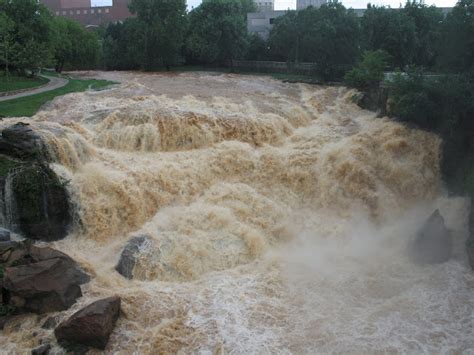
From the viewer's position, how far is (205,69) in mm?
39031

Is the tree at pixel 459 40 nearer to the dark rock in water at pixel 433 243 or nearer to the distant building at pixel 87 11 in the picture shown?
the dark rock in water at pixel 433 243

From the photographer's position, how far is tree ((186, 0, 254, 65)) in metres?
37.2

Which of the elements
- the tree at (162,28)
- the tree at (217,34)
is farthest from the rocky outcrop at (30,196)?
the tree at (217,34)

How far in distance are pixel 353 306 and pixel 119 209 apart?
6672 mm

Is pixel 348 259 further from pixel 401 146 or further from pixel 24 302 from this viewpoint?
pixel 24 302

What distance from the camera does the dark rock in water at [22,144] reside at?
13109 millimetres

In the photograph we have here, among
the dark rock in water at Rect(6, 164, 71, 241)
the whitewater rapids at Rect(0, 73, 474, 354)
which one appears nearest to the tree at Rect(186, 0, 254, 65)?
the whitewater rapids at Rect(0, 73, 474, 354)

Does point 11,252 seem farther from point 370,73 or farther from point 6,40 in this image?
point 6,40

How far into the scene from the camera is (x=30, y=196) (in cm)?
1230

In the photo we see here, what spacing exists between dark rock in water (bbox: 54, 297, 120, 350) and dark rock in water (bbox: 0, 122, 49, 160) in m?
5.85

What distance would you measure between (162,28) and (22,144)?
80.2 ft

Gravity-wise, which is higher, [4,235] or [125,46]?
[125,46]

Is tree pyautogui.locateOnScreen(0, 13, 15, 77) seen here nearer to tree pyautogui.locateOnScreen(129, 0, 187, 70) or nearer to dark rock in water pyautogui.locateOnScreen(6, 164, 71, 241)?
tree pyautogui.locateOnScreen(129, 0, 187, 70)

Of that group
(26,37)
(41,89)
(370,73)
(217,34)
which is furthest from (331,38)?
(26,37)
